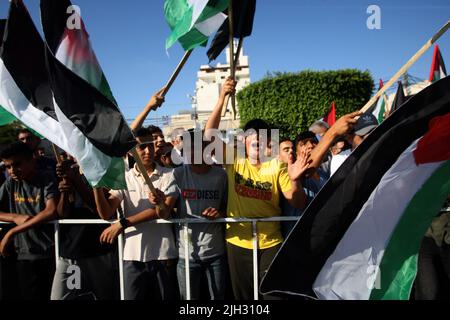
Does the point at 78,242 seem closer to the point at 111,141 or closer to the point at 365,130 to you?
the point at 111,141

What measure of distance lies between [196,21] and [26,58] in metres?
1.33

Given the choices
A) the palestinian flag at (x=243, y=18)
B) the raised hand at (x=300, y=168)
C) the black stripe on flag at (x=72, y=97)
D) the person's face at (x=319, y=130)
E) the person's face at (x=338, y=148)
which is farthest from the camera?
the person's face at (x=319, y=130)

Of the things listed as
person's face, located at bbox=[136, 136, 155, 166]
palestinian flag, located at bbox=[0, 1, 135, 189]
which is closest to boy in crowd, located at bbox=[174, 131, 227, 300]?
person's face, located at bbox=[136, 136, 155, 166]

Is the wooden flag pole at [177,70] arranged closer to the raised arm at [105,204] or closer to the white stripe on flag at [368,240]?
the raised arm at [105,204]

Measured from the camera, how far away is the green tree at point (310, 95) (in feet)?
62.4

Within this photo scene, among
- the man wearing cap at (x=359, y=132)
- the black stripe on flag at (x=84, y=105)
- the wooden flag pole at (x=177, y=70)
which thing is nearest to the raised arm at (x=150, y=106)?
the wooden flag pole at (x=177, y=70)

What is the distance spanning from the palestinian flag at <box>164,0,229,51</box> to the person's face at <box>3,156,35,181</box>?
5.15 ft

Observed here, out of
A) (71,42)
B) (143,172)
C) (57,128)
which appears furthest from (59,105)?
(143,172)

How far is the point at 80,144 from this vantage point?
281cm

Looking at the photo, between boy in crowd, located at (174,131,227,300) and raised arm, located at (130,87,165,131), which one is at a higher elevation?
raised arm, located at (130,87,165,131)

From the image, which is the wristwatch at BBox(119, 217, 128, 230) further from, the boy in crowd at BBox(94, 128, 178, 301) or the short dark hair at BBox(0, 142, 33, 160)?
the short dark hair at BBox(0, 142, 33, 160)

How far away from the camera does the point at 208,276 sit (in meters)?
3.26

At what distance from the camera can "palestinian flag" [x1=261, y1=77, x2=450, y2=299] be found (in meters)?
2.52
